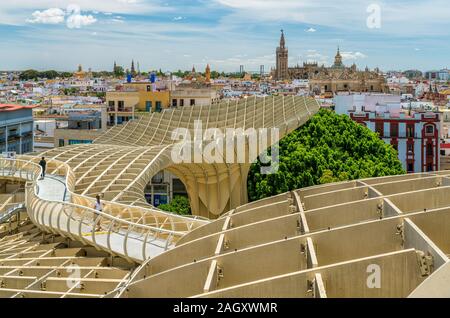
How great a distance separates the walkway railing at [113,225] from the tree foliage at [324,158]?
19.5 meters

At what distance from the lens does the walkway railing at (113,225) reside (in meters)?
19.2

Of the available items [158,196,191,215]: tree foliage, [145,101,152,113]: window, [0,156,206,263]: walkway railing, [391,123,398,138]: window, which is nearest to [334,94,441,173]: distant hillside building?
[391,123,398,138]: window

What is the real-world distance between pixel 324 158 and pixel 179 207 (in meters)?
15.6

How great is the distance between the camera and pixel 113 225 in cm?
2064

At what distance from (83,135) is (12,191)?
1519 inches

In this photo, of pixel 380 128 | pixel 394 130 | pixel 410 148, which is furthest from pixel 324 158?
pixel 380 128

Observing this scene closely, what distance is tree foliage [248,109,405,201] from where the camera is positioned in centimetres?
4203

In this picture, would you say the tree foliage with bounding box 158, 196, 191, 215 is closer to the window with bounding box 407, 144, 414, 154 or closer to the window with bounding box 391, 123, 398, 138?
the window with bounding box 391, 123, 398, 138

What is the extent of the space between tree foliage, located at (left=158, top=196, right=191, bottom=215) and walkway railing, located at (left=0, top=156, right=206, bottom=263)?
27.2m

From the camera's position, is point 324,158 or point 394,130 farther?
point 394,130

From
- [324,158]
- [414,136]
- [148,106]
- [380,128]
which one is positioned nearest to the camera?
[324,158]

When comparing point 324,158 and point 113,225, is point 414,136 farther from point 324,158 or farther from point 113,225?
point 113,225

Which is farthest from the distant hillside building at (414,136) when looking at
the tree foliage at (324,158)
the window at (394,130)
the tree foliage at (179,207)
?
the tree foliage at (179,207)

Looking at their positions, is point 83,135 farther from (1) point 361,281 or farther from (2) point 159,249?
(1) point 361,281
